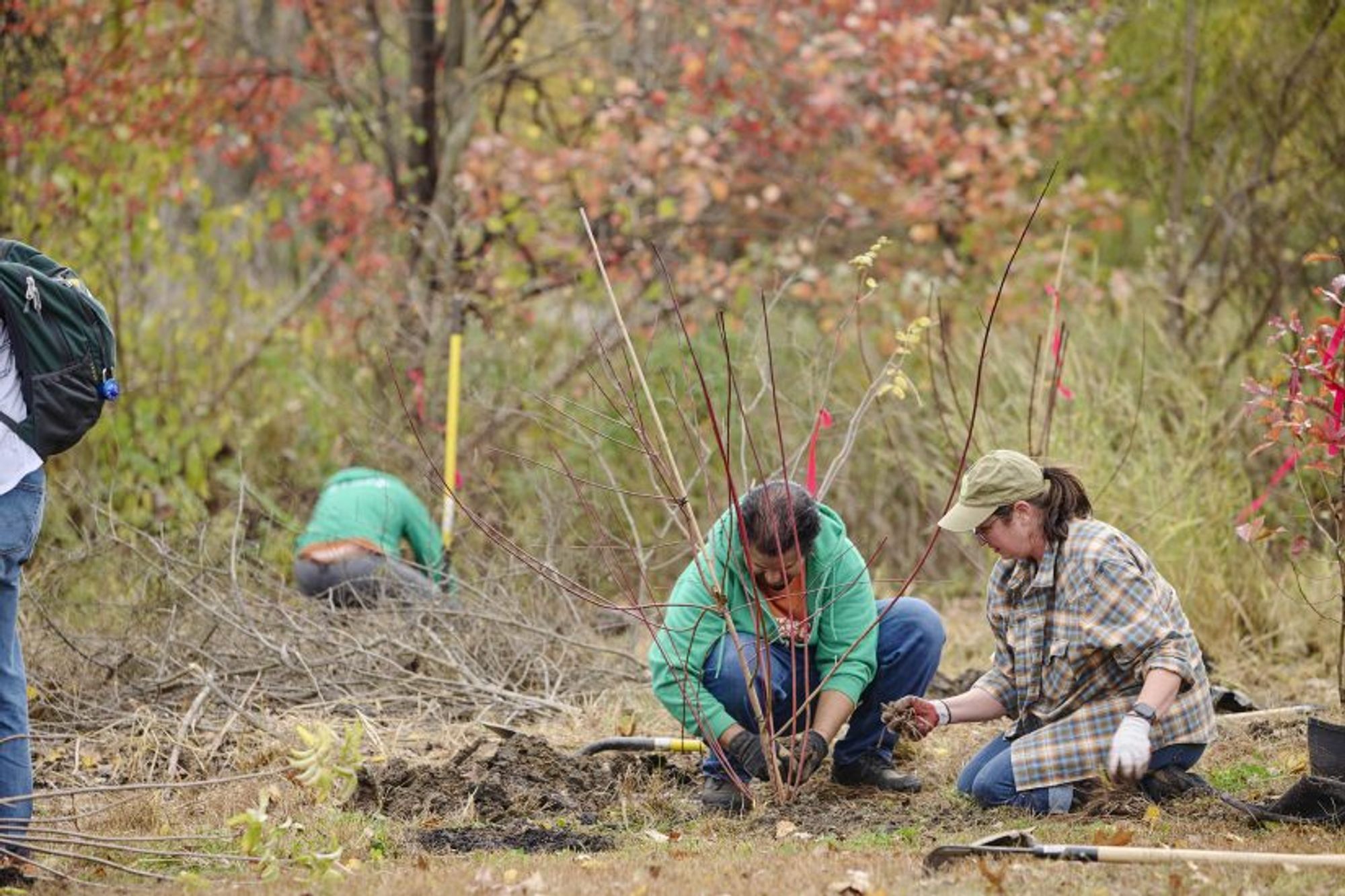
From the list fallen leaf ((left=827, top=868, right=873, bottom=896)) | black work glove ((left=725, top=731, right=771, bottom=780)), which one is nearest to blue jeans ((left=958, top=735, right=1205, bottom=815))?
black work glove ((left=725, top=731, right=771, bottom=780))

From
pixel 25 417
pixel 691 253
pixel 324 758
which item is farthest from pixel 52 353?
pixel 691 253

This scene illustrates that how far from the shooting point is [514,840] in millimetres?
4414

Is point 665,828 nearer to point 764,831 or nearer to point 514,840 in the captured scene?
point 764,831

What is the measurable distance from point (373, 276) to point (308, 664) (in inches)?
209

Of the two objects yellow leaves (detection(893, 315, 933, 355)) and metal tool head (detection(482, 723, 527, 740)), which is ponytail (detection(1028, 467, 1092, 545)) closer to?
yellow leaves (detection(893, 315, 933, 355))

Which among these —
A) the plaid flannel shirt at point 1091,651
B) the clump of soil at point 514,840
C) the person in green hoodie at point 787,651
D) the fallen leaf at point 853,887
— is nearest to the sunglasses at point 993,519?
the plaid flannel shirt at point 1091,651

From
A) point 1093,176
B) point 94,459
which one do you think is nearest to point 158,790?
point 94,459

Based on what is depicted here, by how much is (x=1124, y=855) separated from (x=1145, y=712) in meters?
0.64

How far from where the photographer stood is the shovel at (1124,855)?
12.0 feet

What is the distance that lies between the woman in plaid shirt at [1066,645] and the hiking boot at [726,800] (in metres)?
0.51

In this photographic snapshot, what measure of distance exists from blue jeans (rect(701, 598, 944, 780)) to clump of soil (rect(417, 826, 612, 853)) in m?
0.64

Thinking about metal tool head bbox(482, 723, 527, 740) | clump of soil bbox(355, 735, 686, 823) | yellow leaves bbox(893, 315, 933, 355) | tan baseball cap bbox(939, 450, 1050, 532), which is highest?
yellow leaves bbox(893, 315, 933, 355)

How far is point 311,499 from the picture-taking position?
10359 mm

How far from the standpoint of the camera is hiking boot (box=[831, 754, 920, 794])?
5.09 m
